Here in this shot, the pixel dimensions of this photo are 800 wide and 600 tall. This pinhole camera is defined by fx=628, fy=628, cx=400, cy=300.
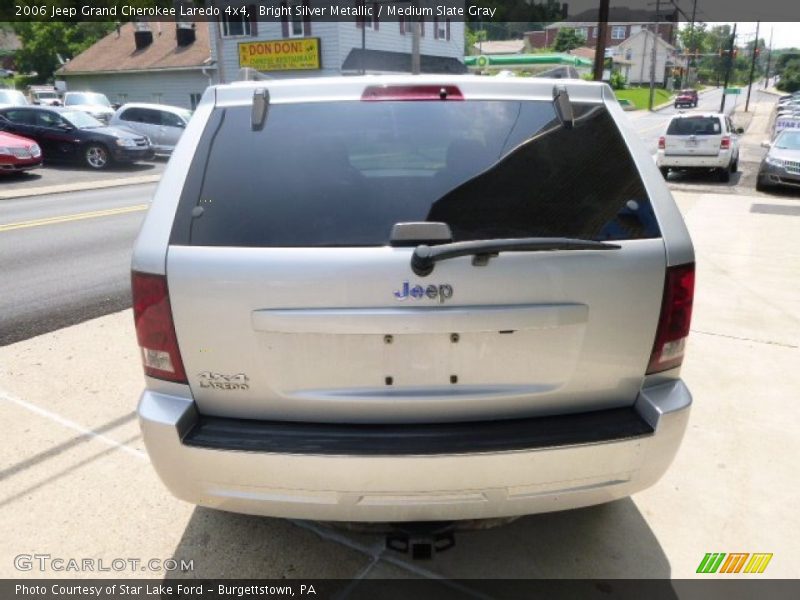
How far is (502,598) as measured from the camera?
8.12ft

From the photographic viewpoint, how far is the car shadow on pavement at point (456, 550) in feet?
8.58

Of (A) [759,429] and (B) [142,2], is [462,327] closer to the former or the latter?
(A) [759,429]

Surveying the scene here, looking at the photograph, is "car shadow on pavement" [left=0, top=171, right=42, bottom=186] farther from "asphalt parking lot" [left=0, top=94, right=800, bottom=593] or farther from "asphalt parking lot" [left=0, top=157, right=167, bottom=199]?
"asphalt parking lot" [left=0, top=94, right=800, bottom=593]

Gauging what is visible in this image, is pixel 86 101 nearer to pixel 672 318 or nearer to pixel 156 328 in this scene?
pixel 156 328

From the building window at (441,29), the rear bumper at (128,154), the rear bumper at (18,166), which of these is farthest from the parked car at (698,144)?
the building window at (441,29)

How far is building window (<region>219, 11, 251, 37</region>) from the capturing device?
31133mm

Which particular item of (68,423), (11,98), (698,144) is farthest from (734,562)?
(11,98)

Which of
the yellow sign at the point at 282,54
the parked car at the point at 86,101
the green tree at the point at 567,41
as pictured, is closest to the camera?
the yellow sign at the point at 282,54

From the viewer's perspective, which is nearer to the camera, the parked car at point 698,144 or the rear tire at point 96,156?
the parked car at point 698,144

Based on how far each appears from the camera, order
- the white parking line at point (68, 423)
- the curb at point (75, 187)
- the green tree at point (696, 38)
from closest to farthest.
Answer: the white parking line at point (68, 423), the curb at point (75, 187), the green tree at point (696, 38)

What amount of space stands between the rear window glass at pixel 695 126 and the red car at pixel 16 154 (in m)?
16.9

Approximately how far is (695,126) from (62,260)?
1557 cm

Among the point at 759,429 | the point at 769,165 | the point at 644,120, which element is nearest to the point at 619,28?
the point at 644,120

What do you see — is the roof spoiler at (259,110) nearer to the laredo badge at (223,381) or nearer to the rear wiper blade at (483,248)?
the rear wiper blade at (483,248)
